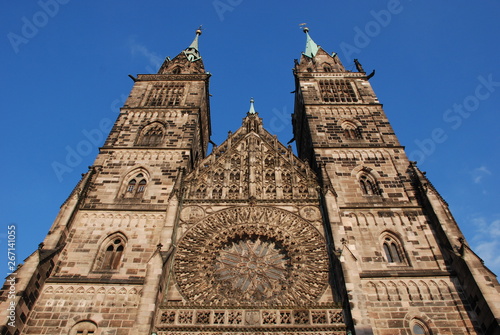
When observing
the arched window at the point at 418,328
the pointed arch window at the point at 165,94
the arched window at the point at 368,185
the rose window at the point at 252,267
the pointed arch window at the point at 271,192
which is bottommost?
the arched window at the point at 418,328

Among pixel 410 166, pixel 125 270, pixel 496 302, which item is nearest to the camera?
pixel 496 302

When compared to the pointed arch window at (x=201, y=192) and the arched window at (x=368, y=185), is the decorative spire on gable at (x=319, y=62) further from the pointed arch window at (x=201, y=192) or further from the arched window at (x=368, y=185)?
the pointed arch window at (x=201, y=192)

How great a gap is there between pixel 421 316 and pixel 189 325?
668 centimetres

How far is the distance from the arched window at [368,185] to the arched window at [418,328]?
19.0ft

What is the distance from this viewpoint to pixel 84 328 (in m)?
11.6

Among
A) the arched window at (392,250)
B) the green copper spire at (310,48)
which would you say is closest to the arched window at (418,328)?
the arched window at (392,250)

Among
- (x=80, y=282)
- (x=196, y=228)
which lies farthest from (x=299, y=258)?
(x=80, y=282)

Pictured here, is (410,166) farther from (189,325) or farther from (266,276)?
(189,325)

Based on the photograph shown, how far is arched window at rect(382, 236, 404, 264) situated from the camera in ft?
44.9

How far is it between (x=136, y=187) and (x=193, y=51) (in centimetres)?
1636

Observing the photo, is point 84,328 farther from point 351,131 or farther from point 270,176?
point 351,131

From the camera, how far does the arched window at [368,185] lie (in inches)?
648

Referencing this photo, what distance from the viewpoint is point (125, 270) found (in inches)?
517

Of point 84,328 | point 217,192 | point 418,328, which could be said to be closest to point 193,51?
point 217,192
